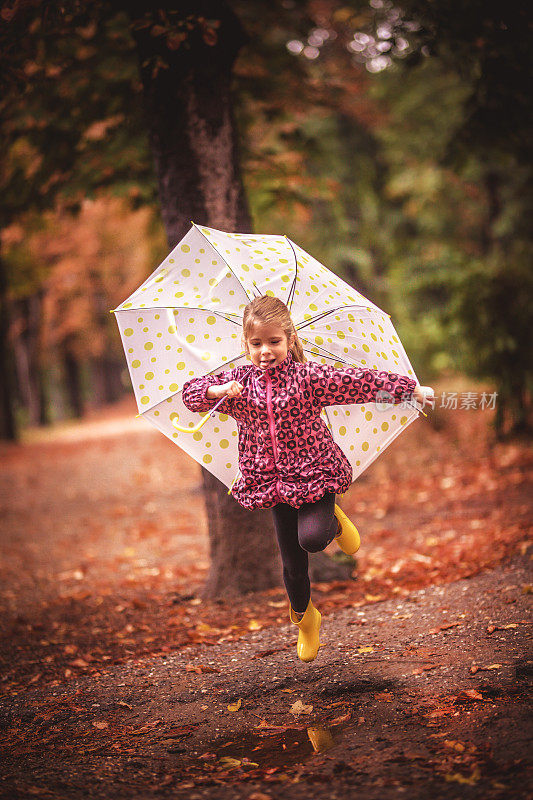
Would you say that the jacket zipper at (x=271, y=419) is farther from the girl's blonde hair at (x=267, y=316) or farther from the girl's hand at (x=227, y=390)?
the girl's blonde hair at (x=267, y=316)

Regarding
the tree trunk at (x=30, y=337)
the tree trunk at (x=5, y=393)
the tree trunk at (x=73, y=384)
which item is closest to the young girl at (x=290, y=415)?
the tree trunk at (x=5, y=393)

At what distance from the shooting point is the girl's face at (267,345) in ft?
10.8

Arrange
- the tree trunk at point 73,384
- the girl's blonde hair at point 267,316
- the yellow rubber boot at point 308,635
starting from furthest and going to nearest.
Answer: the tree trunk at point 73,384
the yellow rubber boot at point 308,635
the girl's blonde hair at point 267,316

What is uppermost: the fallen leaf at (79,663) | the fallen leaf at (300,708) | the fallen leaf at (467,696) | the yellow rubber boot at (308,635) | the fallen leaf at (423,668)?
the yellow rubber boot at (308,635)

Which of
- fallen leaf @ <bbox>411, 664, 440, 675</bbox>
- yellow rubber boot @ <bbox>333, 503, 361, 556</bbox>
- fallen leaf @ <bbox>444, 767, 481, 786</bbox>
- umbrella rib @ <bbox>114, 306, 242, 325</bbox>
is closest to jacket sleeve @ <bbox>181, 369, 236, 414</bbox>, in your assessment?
umbrella rib @ <bbox>114, 306, 242, 325</bbox>

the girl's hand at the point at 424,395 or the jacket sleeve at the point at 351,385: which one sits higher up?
the jacket sleeve at the point at 351,385

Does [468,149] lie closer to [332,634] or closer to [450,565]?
[450,565]

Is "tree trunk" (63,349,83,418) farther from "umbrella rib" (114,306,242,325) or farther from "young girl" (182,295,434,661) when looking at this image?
"young girl" (182,295,434,661)

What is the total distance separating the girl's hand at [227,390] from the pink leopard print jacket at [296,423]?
0.05 m

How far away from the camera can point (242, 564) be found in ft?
16.8

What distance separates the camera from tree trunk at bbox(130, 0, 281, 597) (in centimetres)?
469

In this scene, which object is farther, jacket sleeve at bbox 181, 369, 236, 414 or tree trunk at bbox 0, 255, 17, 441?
tree trunk at bbox 0, 255, 17, 441

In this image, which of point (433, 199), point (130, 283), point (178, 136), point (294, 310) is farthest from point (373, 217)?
point (294, 310)

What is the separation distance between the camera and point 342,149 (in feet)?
58.7
